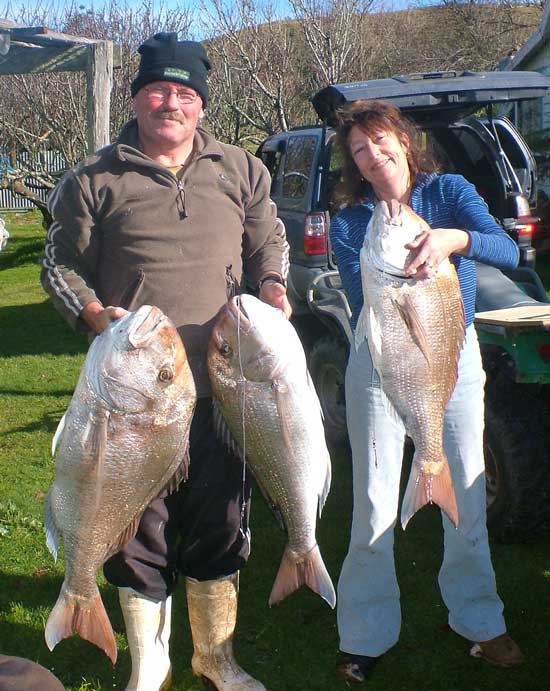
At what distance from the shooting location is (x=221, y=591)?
3.39m

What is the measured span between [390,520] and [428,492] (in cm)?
57

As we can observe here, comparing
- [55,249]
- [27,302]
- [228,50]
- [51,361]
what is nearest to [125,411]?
[55,249]

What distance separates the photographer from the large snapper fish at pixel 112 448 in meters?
2.61

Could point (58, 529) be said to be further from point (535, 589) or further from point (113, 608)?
point (535, 589)

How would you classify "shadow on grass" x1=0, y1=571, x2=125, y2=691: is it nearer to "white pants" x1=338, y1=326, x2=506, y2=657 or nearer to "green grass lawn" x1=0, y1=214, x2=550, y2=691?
"green grass lawn" x1=0, y1=214, x2=550, y2=691

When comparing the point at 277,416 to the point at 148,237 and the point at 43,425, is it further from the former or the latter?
the point at 43,425

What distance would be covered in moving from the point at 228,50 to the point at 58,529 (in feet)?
52.9

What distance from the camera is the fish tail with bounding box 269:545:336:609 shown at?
3.00m

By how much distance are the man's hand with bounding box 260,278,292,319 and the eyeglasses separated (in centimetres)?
70

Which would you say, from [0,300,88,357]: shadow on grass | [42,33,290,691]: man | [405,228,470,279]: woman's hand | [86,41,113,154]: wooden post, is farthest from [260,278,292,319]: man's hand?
[0,300,88,357]: shadow on grass

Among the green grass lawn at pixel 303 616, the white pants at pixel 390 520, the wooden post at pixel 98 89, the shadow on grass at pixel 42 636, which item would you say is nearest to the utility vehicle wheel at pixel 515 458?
the green grass lawn at pixel 303 616

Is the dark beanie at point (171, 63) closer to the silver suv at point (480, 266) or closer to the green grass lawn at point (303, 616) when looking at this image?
the silver suv at point (480, 266)

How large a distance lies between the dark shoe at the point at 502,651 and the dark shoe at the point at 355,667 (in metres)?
0.48

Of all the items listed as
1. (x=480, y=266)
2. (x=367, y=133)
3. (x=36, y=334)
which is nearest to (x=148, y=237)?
(x=367, y=133)
